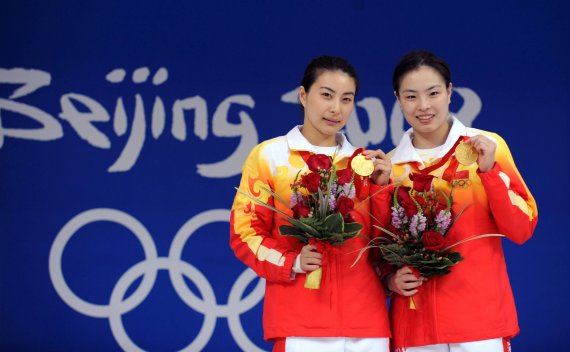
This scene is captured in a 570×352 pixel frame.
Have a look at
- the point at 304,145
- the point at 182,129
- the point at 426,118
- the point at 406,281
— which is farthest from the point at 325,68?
the point at 182,129

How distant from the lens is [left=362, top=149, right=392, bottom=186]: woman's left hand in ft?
8.65

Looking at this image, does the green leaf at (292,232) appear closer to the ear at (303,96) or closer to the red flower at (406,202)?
the red flower at (406,202)

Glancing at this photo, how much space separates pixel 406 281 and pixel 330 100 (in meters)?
0.70

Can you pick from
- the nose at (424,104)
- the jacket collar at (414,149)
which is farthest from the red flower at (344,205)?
the nose at (424,104)

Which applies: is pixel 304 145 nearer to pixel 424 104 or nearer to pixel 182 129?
pixel 424 104

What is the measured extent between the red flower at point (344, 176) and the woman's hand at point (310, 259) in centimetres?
23

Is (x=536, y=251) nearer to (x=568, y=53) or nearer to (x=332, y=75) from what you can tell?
(x=568, y=53)

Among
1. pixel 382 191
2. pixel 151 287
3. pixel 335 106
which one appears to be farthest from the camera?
pixel 151 287

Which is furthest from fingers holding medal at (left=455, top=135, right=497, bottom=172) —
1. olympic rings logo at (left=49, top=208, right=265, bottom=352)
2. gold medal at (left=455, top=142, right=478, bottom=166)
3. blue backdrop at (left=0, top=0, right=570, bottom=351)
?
olympic rings logo at (left=49, top=208, right=265, bottom=352)

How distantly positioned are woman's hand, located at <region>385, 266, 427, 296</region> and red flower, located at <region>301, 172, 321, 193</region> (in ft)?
1.36

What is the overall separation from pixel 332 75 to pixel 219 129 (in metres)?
1.90

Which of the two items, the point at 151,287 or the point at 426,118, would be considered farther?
the point at 151,287

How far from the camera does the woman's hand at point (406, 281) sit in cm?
258

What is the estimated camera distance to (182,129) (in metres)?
4.60
